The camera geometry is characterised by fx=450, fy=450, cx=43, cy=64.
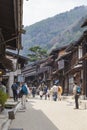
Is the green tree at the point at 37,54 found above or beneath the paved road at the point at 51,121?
above

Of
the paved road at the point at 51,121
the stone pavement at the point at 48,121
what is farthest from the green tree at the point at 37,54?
Answer: the paved road at the point at 51,121

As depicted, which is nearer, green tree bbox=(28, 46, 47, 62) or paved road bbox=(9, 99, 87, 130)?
paved road bbox=(9, 99, 87, 130)

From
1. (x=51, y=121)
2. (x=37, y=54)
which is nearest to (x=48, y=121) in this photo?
(x=51, y=121)

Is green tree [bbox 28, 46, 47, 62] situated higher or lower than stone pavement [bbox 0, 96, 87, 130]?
higher

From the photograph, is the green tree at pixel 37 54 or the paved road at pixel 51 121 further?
the green tree at pixel 37 54

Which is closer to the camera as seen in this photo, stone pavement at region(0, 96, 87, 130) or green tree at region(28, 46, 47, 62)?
stone pavement at region(0, 96, 87, 130)

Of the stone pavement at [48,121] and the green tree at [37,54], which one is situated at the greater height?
the green tree at [37,54]

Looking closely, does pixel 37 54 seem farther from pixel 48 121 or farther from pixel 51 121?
pixel 51 121

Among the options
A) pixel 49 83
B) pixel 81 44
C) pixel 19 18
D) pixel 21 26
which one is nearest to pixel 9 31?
pixel 21 26

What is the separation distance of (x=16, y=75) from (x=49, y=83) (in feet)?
147

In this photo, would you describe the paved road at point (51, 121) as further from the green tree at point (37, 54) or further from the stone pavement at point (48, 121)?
the green tree at point (37, 54)

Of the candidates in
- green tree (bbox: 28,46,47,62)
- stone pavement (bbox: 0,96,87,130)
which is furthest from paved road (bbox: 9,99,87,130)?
green tree (bbox: 28,46,47,62)

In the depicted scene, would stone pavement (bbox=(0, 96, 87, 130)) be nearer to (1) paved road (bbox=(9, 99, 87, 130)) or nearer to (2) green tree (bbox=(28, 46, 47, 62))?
(1) paved road (bbox=(9, 99, 87, 130))

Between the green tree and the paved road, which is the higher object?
the green tree
